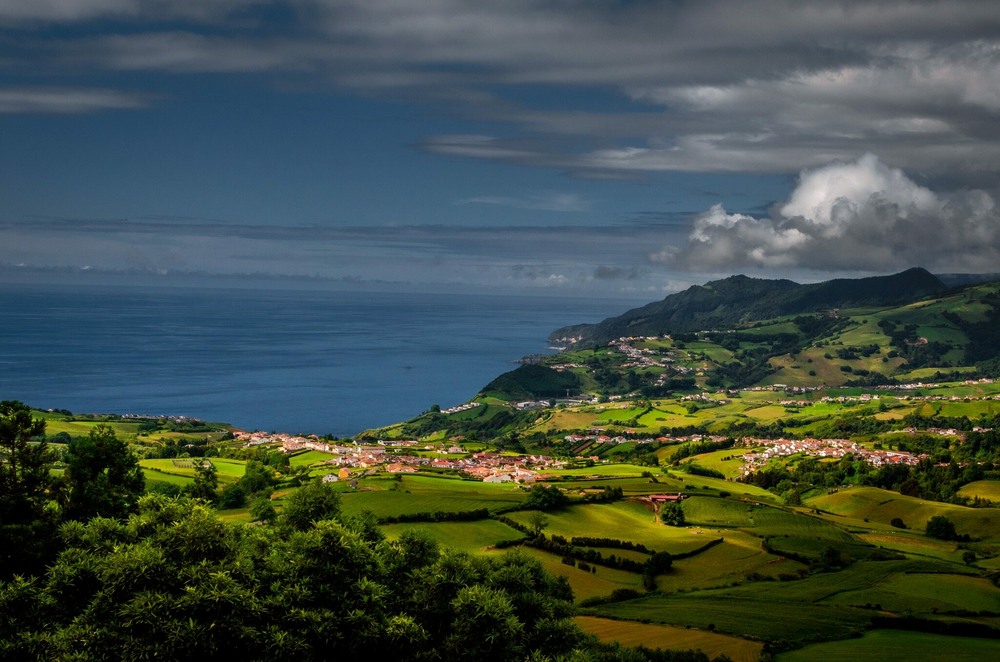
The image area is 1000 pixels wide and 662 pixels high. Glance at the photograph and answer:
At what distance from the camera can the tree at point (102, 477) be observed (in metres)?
34.5

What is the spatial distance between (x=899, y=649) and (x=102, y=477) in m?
35.7

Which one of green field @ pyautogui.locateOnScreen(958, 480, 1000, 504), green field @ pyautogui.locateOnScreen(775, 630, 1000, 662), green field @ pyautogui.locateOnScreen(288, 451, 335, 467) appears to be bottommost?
green field @ pyautogui.locateOnScreen(958, 480, 1000, 504)

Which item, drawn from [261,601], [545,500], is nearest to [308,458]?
[545,500]

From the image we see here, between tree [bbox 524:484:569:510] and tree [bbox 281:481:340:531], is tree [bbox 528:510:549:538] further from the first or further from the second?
tree [bbox 281:481:340:531]

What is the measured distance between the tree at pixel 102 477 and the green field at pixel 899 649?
29.5 m

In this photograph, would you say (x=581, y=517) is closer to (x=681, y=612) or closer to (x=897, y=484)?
(x=681, y=612)

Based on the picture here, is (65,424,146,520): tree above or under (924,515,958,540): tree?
above

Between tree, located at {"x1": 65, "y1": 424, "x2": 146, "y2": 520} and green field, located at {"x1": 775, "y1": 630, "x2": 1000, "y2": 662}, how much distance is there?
29.5m

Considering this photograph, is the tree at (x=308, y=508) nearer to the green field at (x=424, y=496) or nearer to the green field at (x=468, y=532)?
the green field at (x=468, y=532)

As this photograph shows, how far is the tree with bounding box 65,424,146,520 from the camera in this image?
3447cm

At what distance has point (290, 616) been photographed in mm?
17297

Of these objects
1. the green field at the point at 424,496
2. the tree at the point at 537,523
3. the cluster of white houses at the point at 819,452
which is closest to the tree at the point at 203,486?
the green field at the point at 424,496

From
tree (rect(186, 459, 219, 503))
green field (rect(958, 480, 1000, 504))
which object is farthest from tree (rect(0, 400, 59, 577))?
green field (rect(958, 480, 1000, 504))

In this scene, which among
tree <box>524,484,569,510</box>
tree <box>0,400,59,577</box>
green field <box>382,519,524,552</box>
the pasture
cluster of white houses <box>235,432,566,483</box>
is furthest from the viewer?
cluster of white houses <box>235,432,566,483</box>
